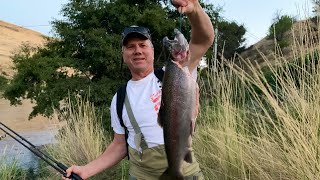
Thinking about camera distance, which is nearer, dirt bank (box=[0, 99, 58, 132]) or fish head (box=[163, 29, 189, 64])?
fish head (box=[163, 29, 189, 64])

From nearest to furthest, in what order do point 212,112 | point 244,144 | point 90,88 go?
point 244,144
point 212,112
point 90,88

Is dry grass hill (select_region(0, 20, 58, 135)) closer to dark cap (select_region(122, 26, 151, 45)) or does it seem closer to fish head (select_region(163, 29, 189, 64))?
dark cap (select_region(122, 26, 151, 45))

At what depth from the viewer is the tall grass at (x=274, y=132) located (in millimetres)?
3448

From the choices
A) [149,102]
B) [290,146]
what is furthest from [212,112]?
[149,102]

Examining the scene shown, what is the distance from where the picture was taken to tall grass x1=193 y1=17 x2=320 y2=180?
3.45 m

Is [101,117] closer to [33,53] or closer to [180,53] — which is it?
[33,53]

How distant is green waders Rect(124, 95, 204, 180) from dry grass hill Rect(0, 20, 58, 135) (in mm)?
9926

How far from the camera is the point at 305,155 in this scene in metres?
3.37

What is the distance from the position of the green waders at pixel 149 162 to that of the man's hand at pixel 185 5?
79cm

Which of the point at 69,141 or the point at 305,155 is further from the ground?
the point at 305,155

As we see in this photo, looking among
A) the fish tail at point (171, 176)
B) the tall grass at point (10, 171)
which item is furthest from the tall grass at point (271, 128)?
the tall grass at point (10, 171)

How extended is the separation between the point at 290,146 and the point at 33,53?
40.2ft

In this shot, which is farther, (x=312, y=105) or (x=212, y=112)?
(x=212, y=112)

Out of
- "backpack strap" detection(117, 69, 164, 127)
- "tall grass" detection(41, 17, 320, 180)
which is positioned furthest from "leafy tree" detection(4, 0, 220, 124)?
"backpack strap" detection(117, 69, 164, 127)
